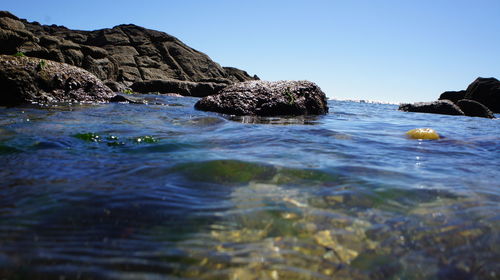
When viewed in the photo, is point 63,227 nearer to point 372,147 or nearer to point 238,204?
point 238,204

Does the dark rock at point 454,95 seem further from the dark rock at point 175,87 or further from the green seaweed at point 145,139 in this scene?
the green seaweed at point 145,139

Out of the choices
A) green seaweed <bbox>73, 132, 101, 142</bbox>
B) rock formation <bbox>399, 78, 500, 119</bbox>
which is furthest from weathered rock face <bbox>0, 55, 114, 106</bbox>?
rock formation <bbox>399, 78, 500, 119</bbox>

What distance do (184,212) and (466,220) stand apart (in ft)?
5.67

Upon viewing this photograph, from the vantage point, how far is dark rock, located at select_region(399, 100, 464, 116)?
1842 cm

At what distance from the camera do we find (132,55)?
128ft

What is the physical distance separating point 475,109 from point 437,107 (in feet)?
7.49

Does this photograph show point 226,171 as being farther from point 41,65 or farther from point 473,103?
point 473,103

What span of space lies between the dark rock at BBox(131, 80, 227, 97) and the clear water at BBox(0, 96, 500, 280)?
2298 centimetres

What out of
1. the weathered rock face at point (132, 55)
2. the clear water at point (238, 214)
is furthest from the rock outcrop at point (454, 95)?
the clear water at point (238, 214)

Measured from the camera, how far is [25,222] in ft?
5.13

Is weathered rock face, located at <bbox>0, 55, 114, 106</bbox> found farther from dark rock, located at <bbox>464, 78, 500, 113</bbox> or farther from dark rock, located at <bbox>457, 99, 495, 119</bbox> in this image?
dark rock, located at <bbox>464, 78, 500, 113</bbox>

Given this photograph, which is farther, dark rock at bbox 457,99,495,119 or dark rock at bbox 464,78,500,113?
dark rock at bbox 464,78,500,113

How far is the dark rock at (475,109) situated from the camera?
18688 millimetres

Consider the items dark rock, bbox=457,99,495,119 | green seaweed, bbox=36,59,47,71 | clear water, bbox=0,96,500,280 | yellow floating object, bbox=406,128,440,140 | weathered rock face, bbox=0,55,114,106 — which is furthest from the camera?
dark rock, bbox=457,99,495,119
